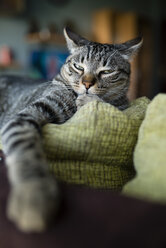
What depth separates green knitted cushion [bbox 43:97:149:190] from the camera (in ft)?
3.06

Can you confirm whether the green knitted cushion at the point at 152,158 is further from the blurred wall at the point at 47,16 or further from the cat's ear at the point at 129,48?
the blurred wall at the point at 47,16

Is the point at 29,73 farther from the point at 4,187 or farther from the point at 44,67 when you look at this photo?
the point at 4,187

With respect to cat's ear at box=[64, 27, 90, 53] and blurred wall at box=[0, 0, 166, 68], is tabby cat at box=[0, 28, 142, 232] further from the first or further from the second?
blurred wall at box=[0, 0, 166, 68]

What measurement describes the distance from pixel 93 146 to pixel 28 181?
1.00ft

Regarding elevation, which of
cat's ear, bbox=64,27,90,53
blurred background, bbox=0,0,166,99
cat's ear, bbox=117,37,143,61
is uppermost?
cat's ear, bbox=64,27,90,53

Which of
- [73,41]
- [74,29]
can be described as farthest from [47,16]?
[73,41]

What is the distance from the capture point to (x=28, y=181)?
0.68m

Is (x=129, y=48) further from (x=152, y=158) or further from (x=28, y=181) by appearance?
(x=28, y=181)

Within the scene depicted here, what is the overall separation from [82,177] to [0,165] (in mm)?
258

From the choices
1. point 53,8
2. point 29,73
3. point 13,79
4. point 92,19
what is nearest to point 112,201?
point 13,79

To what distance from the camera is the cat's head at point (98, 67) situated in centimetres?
146

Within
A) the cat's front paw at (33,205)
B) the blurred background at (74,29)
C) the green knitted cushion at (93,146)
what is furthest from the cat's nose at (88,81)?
the blurred background at (74,29)

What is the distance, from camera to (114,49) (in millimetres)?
1602

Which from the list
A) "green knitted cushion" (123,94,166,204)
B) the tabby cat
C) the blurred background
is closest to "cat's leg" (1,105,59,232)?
the tabby cat
